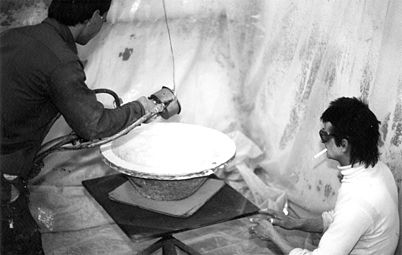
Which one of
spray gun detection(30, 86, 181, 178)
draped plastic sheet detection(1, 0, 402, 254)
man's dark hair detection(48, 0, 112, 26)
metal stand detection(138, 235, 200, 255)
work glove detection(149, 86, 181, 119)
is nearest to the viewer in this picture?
man's dark hair detection(48, 0, 112, 26)

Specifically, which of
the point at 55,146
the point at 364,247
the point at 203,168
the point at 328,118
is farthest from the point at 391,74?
the point at 55,146

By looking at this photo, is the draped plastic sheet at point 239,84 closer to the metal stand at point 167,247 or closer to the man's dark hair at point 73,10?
the metal stand at point 167,247

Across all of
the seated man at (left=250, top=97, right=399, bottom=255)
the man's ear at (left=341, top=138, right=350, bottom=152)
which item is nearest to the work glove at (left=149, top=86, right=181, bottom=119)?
Result: the seated man at (left=250, top=97, right=399, bottom=255)

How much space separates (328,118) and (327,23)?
93cm

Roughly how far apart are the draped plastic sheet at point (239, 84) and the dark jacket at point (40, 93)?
1089 mm

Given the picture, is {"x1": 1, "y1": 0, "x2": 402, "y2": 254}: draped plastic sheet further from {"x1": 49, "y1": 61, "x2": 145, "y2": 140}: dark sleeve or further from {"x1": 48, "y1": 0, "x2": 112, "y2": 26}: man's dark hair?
{"x1": 48, "y1": 0, "x2": 112, "y2": 26}: man's dark hair

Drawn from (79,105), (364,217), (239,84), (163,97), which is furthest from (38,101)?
(239,84)

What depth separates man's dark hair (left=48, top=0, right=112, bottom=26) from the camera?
2094 mm

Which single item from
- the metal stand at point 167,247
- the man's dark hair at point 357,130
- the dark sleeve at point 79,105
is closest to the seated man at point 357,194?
the man's dark hair at point 357,130

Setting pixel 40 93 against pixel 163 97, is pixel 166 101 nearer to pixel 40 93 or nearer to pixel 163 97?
pixel 163 97

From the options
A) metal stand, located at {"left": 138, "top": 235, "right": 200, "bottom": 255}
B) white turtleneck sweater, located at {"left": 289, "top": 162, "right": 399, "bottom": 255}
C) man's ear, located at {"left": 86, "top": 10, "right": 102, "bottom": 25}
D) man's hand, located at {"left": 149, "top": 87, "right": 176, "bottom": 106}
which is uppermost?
man's ear, located at {"left": 86, "top": 10, "right": 102, "bottom": 25}

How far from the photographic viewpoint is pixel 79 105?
1.98 m

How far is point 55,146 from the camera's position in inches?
89.7

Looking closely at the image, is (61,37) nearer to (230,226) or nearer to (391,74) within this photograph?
(391,74)
